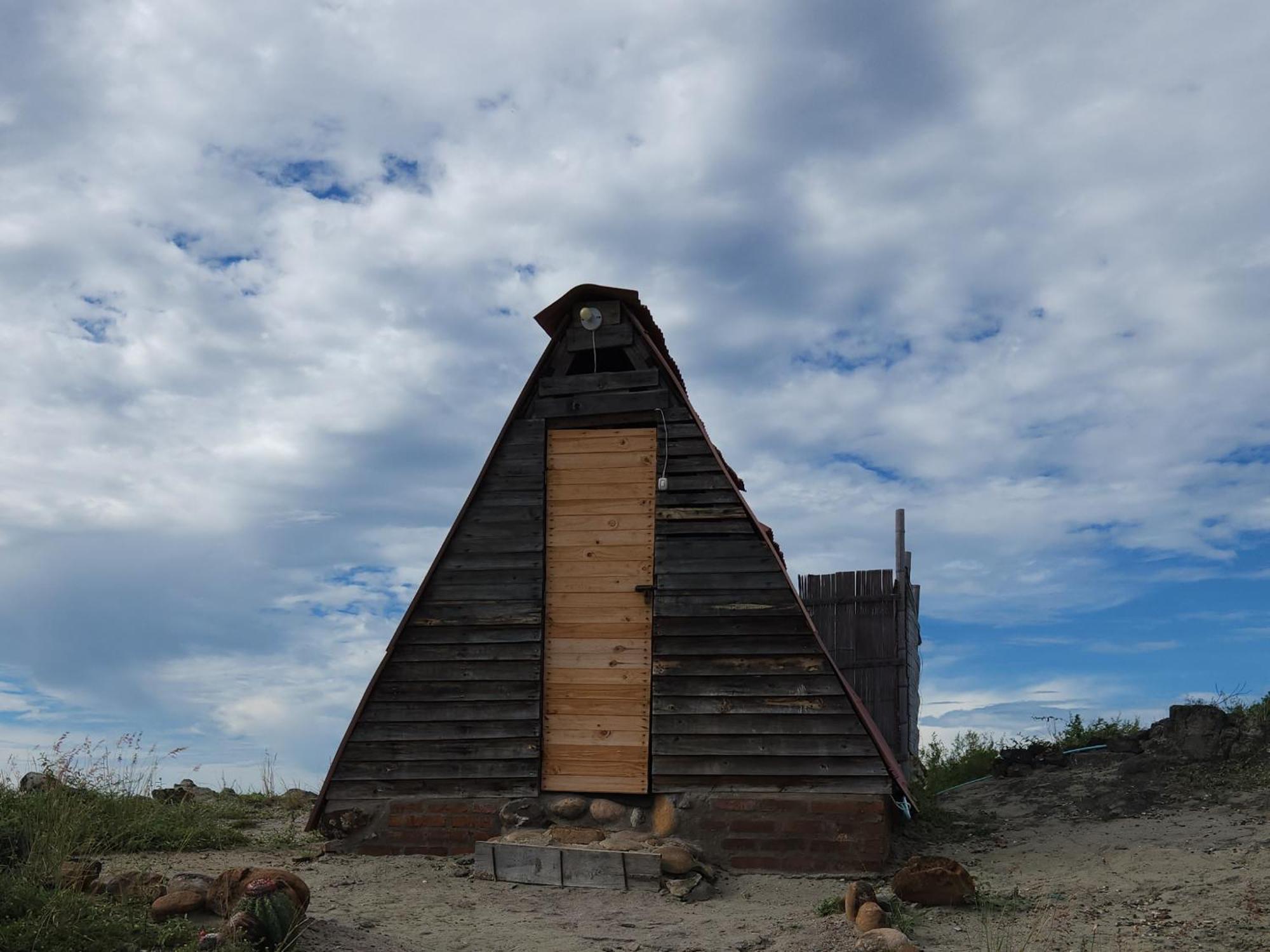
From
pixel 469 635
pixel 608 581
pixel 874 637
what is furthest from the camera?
pixel 874 637

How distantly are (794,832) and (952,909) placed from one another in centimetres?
185

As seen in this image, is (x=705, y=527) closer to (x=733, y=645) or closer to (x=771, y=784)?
(x=733, y=645)

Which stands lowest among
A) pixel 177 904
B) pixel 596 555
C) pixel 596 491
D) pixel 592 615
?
pixel 177 904

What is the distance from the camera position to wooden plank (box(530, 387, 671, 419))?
10953mm

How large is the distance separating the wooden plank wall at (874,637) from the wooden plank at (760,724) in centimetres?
397

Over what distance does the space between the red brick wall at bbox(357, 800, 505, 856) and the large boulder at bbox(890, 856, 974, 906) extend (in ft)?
12.8

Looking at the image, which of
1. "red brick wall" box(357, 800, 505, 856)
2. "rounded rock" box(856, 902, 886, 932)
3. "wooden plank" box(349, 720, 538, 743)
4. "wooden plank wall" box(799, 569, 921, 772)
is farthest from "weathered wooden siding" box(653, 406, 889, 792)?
"wooden plank wall" box(799, 569, 921, 772)

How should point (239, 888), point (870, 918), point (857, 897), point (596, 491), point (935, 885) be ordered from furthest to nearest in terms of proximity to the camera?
point (596, 491) → point (935, 885) → point (857, 897) → point (870, 918) → point (239, 888)

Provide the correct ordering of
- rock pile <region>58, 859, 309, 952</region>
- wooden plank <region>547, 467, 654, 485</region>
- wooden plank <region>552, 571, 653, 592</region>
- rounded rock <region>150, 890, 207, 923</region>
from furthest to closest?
wooden plank <region>547, 467, 654, 485</region>
wooden plank <region>552, 571, 653, 592</region>
rounded rock <region>150, 890, 207, 923</region>
rock pile <region>58, 859, 309, 952</region>

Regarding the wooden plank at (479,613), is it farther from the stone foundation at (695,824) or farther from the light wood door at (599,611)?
the stone foundation at (695,824)

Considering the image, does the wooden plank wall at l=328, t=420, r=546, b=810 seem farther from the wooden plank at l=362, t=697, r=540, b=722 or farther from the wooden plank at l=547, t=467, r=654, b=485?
the wooden plank at l=547, t=467, r=654, b=485

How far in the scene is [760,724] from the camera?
1003cm

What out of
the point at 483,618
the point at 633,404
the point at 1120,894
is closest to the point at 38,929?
the point at 483,618

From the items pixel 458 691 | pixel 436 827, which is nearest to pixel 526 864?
pixel 436 827
